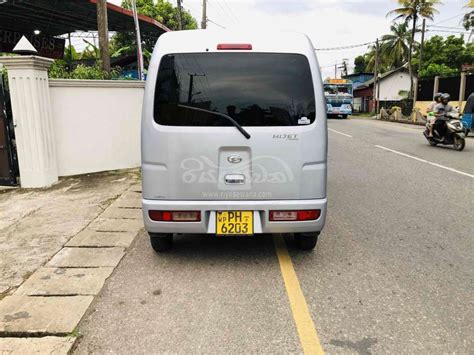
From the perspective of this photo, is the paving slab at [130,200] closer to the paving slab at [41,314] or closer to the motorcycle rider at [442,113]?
the paving slab at [41,314]

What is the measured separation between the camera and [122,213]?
6.08 meters

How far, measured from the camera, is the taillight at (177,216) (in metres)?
4.00

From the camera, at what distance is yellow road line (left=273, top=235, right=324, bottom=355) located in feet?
9.57

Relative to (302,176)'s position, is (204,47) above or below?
above

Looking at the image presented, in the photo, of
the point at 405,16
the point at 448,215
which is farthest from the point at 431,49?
the point at 448,215

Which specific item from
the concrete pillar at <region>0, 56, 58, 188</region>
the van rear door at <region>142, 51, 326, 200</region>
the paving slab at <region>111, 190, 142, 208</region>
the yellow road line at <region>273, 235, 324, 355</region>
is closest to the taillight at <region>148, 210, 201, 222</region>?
the van rear door at <region>142, 51, 326, 200</region>

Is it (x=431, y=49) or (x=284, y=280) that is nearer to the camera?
(x=284, y=280)

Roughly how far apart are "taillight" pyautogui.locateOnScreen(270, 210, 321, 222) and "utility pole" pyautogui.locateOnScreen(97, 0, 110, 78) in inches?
329

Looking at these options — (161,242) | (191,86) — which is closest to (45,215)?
(161,242)

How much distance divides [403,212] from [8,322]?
502 centimetres

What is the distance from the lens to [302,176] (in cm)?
398

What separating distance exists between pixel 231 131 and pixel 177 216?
922mm

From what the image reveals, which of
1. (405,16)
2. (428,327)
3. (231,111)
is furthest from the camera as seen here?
(405,16)

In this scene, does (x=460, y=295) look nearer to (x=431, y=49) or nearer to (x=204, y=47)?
(x=204, y=47)
